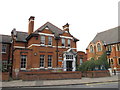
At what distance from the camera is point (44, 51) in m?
24.5

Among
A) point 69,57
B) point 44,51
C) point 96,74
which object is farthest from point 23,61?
point 96,74

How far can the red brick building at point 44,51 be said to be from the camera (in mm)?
22953

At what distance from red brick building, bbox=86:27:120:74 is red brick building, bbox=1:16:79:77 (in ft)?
29.0

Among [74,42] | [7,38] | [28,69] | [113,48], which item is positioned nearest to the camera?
[28,69]

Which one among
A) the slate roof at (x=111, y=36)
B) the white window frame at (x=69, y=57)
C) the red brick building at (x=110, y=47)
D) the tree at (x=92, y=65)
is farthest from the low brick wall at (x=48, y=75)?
the slate roof at (x=111, y=36)

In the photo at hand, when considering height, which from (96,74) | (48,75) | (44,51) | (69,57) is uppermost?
(44,51)

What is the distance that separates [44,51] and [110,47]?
22.5 metres

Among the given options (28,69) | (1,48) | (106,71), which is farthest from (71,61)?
(1,48)

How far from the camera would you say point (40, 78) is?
61.8 feet

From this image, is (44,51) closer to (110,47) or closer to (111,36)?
(110,47)

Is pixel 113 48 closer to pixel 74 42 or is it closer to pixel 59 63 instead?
pixel 74 42

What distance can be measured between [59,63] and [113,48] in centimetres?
1844

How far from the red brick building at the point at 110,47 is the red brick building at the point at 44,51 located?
884cm

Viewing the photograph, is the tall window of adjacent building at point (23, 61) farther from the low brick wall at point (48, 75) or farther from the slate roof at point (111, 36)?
the slate roof at point (111, 36)
